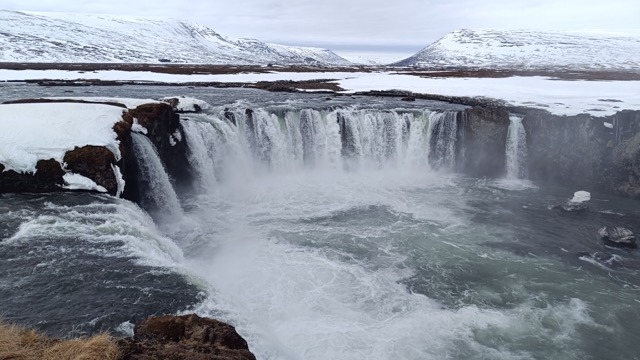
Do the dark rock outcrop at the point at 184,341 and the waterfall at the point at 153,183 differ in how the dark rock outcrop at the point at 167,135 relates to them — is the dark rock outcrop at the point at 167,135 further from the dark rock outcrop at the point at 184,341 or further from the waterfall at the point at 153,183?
the dark rock outcrop at the point at 184,341

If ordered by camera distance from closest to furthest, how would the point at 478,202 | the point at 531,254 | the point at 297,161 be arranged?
1. the point at 531,254
2. the point at 478,202
3. the point at 297,161

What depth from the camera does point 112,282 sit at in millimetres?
10586

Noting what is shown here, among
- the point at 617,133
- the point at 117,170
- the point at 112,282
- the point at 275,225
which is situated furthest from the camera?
the point at 617,133

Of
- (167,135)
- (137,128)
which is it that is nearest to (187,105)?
(167,135)

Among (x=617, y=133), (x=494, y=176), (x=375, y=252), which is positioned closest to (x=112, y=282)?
(x=375, y=252)

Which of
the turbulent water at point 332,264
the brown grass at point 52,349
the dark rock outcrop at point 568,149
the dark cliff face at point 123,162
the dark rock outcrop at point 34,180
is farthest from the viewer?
the dark rock outcrop at point 568,149

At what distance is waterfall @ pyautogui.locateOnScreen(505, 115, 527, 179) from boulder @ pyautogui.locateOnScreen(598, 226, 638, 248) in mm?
12639

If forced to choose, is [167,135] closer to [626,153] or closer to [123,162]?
[123,162]

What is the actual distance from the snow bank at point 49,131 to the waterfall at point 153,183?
1734 mm

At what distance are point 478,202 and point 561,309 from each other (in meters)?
12.3

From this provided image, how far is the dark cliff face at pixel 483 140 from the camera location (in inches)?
1284

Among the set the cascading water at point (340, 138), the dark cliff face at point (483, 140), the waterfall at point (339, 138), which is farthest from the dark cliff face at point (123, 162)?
the dark cliff face at point (483, 140)

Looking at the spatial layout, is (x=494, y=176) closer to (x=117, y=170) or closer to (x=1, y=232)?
(x=117, y=170)

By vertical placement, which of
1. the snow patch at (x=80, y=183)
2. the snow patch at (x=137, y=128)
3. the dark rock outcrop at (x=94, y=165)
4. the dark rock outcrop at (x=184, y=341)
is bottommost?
the dark rock outcrop at (x=184, y=341)
